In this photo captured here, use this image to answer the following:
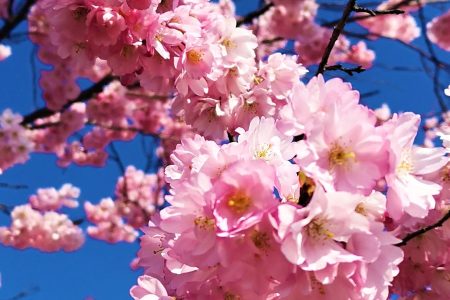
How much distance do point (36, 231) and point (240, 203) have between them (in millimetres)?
5766

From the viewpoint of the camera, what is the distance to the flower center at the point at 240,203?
0.90 m

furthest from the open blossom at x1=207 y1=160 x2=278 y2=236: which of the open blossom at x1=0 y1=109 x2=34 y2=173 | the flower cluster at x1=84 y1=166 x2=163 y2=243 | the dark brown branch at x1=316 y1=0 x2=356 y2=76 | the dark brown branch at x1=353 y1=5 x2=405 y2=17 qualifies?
the flower cluster at x1=84 y1=166 x2=163 y2=243

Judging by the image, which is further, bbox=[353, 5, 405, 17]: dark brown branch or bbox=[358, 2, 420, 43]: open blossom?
bbox=[358, 2, 420, 43]: open blossom

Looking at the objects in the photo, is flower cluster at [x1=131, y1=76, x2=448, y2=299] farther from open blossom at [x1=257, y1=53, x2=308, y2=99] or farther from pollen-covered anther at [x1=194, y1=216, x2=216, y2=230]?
open blossom at [x1=257, y1=53, x2=308, y2=99]

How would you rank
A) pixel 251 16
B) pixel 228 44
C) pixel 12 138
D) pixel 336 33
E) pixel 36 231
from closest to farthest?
pixel 336 33
pixel 228 44
pixel 251 16
pixel 12 138
pixel 36 231

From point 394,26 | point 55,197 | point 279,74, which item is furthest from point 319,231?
point 394,26

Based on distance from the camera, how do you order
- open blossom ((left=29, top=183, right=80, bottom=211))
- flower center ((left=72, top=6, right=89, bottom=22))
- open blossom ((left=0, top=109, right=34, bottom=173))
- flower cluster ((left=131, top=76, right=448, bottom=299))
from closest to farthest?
1. flower cluster ((left=131, top=76, right=448, bottom=299))
2. flower center ((left=72, top=6, right=89, bottom=22))
3. open blossom ((left=0, top=109, right=34, bottom=173))
4. open blossom ((left=29, top=183, right=80, bottom=211))

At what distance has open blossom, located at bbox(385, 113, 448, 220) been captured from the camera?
36.8 inches

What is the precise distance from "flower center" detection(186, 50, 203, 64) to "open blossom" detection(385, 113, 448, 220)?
0.79 meters

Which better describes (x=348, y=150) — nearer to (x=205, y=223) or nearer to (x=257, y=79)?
(x=205, y=223)

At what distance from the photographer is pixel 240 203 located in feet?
2.95

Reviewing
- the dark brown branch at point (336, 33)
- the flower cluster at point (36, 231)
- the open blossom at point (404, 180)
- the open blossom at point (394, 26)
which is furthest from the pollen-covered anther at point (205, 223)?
the open blossom at point (394, 26)

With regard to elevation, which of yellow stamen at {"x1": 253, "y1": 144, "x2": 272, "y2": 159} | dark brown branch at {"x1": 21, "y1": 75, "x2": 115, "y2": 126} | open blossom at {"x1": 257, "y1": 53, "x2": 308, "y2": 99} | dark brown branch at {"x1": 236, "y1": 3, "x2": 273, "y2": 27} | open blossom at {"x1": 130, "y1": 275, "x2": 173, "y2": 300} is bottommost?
dark brown branch at {"x1": 21, "y1": 75, "x2": 115, "y2": 126}

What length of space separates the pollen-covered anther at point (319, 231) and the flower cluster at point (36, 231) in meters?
5.65
